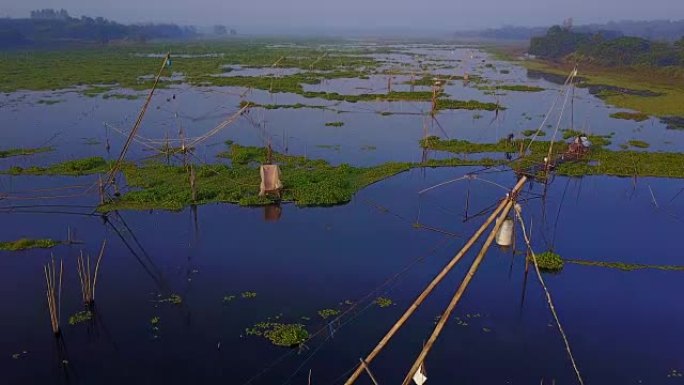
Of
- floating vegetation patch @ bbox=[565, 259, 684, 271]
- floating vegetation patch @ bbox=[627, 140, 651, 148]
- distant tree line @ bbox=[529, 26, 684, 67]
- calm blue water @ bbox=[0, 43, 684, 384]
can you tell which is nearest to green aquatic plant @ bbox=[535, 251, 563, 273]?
calm blue water @ bbox=[0, 43, 684, 384]

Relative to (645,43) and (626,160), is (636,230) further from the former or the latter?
(645,43)

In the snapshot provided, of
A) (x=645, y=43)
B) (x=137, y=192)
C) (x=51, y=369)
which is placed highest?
(x=645, y=43)

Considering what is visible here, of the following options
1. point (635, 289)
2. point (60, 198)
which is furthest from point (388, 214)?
point (60, 198)

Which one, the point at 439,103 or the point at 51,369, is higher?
the point at 439,103

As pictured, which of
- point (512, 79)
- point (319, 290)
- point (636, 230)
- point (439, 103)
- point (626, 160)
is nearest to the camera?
point (319, 290)

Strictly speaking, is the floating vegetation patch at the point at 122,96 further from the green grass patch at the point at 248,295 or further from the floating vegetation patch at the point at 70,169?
the green grass patch at the point at 248,295

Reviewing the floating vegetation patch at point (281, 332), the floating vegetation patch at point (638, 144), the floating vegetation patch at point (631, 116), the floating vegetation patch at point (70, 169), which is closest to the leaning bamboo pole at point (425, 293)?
the floating vegetation patch at point (281, 332)

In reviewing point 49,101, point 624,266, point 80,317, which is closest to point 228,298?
point 80,317
